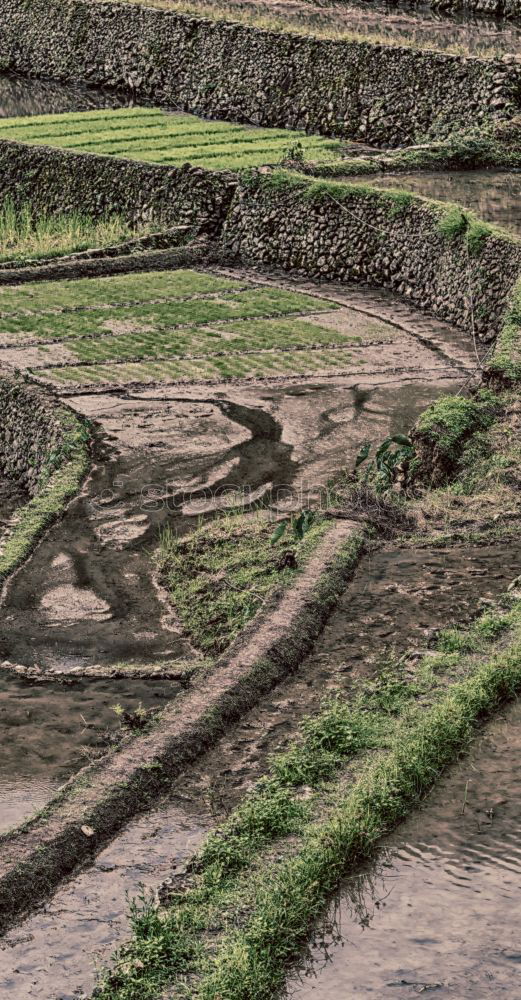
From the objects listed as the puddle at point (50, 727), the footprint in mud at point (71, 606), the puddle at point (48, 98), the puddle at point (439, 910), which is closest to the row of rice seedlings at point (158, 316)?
the footprint in mud at point (71, 606)

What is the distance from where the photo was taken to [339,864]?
645 centimetres

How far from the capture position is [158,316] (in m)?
16.6

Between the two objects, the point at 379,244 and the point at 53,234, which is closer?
the point at 379,244

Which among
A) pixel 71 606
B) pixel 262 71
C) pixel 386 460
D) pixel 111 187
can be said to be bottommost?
pixel 71 606

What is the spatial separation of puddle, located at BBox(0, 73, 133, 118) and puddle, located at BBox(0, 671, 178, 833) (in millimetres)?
20508

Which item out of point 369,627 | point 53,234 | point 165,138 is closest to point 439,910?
point 369,627

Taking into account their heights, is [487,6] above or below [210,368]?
above

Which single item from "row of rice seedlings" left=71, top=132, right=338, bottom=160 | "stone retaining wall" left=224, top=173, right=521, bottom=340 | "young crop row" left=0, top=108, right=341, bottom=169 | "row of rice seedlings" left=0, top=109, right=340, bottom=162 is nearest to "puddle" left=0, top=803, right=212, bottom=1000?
"stone retaining wall" left=224, top=173, right=521, bottom=340

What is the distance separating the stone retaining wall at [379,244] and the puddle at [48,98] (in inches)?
367

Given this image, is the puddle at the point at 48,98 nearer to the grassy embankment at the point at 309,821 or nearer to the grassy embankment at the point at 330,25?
the grassy embankment at the point at 330,25

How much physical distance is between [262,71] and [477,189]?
284 inches

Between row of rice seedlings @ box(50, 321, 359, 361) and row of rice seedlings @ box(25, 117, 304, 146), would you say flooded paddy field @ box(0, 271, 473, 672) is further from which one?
row of rice seedlings @ box(25, 117, 304, 146)

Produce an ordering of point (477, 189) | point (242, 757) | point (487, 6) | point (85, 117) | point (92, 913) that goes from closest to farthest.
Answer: point (92, 913) → point (242, 757) → point (477, 189) → point (85, 117) → point (487, 6)

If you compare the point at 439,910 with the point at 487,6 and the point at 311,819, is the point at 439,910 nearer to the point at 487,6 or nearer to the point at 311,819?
the point at 311,819
